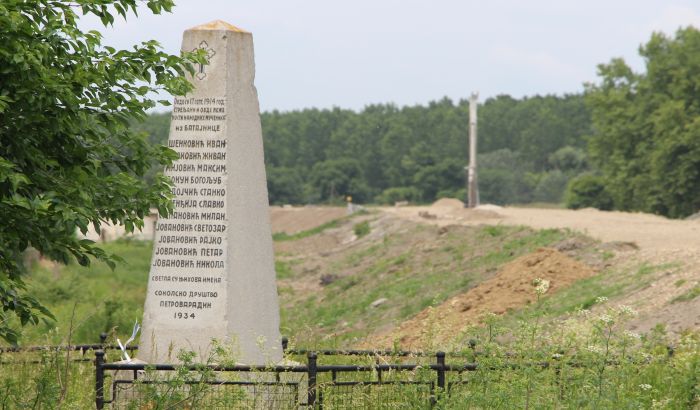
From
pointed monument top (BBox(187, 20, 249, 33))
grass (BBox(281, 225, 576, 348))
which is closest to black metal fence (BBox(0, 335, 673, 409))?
pointed monument top (BBox(187, 20, 249, 33))

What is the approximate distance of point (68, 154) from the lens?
10.2 metres

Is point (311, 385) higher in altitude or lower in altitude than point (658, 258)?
lower

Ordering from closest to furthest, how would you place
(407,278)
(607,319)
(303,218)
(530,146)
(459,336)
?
1. (607,319)
2. (459,336)
3. (407,278)
4. (303,218)
5. (530,146)

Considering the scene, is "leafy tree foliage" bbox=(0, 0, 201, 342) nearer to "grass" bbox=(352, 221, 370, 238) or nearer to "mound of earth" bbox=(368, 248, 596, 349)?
"mound of earth" bbox=(368, 248, 596, 349)

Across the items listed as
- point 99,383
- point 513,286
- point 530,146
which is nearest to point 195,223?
point 99,383

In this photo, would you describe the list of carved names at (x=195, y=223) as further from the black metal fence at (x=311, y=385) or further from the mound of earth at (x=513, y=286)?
the mound of earth at (x=513, y=286)

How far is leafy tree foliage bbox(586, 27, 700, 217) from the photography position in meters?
62.3

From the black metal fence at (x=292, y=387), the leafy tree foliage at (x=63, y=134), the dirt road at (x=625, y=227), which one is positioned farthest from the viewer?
the dirt road at (x=625, y=227)

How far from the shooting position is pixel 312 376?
36.4ft

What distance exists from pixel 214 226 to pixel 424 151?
5511 inches

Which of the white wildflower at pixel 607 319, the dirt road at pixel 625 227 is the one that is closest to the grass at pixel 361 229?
the dirt road at pixel 625 227

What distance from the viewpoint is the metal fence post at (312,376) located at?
1097 centimetres

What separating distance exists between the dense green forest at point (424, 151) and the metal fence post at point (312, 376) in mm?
116743

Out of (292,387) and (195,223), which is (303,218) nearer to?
(195,223)
